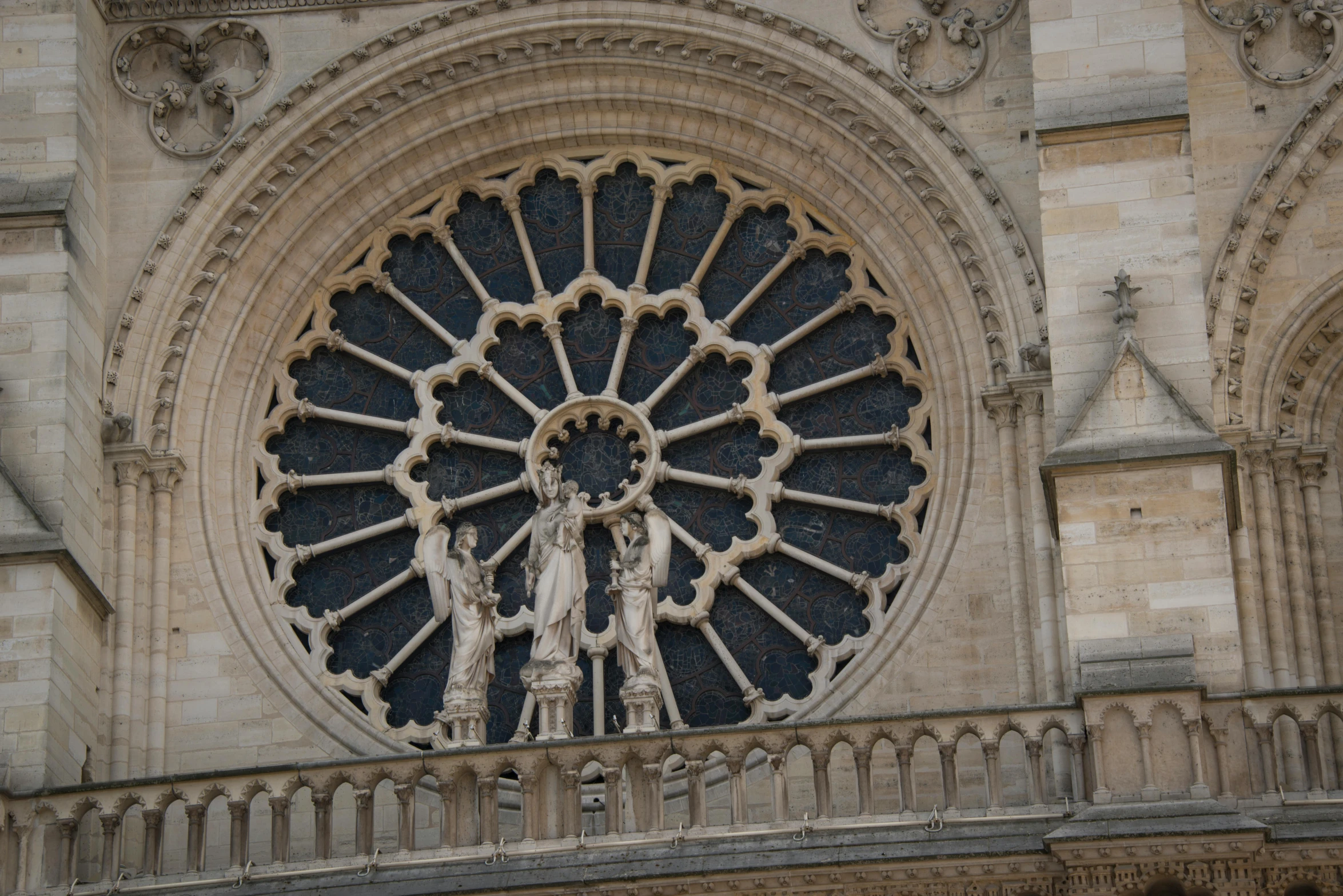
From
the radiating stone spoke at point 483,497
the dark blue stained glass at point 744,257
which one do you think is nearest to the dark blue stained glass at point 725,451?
the dark blue stained glass at point 744,257

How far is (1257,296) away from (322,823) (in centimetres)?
632

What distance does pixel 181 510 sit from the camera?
19.6m

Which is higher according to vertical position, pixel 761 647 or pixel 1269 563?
pixel 1269 563

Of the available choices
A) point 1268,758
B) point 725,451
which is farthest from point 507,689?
point 1268,758

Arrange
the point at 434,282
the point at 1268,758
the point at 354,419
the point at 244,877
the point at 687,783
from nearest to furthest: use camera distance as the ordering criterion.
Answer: the point at 1268,758 → the point at 244,877 → the point at 687,783 → the point at 354,419 → the point at 434,282

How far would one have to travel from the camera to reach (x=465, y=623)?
17812mm

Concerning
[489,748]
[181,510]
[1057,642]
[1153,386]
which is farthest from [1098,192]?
[181,510]

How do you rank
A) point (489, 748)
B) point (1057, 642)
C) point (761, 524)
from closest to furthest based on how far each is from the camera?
point (489, 748), point (1057, 642), point (761, 524)

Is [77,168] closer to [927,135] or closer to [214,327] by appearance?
[214,327]

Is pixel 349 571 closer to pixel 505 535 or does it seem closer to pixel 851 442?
pixel 505 535

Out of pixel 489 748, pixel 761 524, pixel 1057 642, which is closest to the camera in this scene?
pixel 489 748

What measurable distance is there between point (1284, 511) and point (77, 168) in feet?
24.9

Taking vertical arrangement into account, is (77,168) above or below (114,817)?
above

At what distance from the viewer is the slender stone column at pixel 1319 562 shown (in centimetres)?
1838
